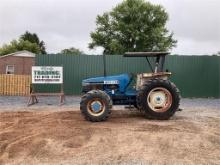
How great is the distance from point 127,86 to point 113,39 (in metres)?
29.9

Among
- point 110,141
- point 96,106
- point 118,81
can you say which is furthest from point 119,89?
point 110,141

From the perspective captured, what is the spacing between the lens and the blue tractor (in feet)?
33.6

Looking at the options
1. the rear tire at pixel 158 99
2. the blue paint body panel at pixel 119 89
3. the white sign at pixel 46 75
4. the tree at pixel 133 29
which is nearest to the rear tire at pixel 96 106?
the blue paint body panel at pixel 119 89

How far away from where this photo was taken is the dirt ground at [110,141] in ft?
22.5

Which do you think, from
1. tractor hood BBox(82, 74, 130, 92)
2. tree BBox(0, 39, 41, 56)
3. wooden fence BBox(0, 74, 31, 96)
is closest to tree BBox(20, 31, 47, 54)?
tree BBox(0, 39, 41, 56)

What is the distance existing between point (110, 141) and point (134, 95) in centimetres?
343

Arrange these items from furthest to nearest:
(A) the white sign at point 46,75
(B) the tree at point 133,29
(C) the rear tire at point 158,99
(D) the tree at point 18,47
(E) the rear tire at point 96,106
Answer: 1. (D) the tree at point 18,47
2. (B) the tree at point 133,29
3. (A) the white sign at point 46,75
4. (C) the rear tire at point 158,99
5. (E) the rear tire at point 96,106

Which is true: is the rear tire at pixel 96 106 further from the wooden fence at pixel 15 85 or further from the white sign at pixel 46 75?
the wooden fence at pixel 15 85

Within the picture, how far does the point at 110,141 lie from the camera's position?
25.9 ft

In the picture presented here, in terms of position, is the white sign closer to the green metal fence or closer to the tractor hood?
the green metal fence

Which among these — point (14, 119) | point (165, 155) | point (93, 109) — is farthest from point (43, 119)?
point (165, 155)

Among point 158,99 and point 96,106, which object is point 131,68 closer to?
point 158,99

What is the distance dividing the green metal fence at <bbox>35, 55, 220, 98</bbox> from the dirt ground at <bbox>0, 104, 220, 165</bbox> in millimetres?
10108

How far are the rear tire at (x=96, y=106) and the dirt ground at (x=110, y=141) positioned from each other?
0.78ft
